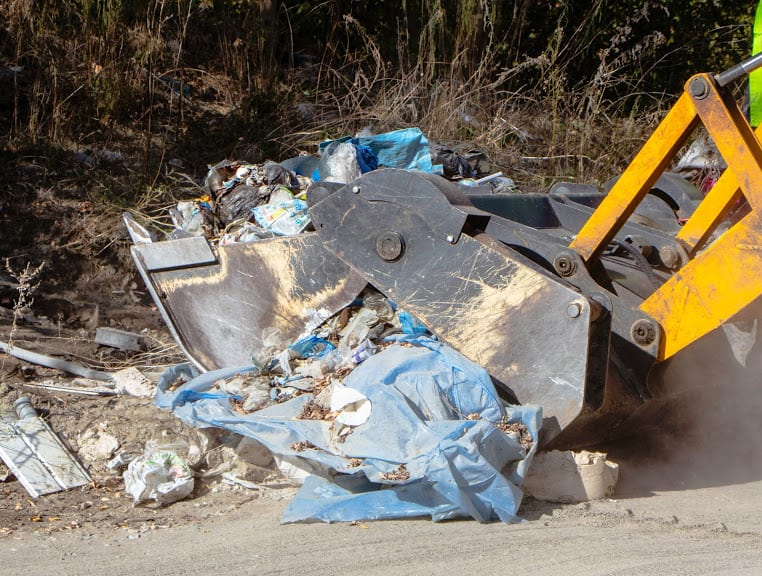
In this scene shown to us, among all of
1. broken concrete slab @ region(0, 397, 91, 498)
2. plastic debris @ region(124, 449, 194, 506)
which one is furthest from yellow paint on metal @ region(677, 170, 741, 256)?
broken concrete slab @ region(0, 397, 91, 498)

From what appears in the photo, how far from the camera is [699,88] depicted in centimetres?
296

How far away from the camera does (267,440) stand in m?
3.09

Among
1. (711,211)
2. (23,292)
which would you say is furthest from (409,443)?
(23,292)

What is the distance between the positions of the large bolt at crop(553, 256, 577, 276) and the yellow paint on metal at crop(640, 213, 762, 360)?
27 cm

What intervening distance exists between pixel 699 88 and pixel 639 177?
1.16ft

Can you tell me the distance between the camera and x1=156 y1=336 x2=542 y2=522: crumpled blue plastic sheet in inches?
109

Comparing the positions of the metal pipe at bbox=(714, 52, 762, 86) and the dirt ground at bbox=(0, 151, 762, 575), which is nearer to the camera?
the dirt ground at bbox=(0, 151, 762, 575)

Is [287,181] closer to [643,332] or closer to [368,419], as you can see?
[368,419]

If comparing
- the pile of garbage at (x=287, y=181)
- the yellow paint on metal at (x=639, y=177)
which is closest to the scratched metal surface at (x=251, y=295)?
the pile of garbage at (x=287, y=181)

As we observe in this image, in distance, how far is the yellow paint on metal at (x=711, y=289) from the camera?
2.89 m

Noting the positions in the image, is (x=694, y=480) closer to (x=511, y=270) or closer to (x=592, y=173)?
(x=511, y=270)

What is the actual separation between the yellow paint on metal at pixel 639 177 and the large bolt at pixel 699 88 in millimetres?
40

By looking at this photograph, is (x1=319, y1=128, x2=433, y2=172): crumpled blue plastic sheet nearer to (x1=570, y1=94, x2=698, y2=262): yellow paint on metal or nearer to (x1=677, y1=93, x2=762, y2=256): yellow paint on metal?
(x1=677, y1=93, x2=762, y2=256): yellow paint on metal

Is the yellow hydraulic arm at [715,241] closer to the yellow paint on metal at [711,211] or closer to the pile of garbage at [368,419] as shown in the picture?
the yellow paint on metal at [711,211]
